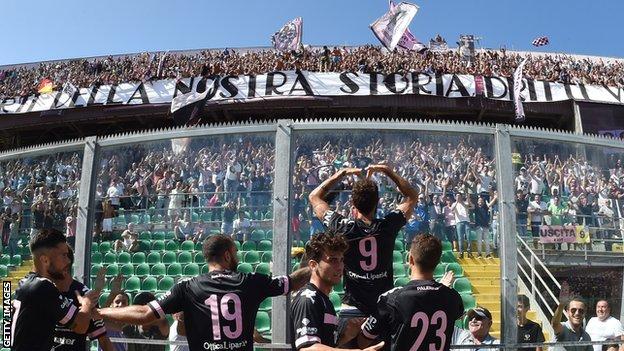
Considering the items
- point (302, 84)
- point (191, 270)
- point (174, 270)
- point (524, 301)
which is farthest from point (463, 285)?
point (302, 84)

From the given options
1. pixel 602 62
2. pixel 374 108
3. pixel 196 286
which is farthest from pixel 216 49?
pixel 196 286

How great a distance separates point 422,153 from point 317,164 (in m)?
0.88

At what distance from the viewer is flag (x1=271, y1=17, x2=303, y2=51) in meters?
26.7

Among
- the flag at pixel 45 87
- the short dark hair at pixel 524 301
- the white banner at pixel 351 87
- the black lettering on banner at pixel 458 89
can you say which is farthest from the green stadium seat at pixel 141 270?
the flag at pixel 45 87

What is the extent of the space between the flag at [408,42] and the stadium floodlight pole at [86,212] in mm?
21746

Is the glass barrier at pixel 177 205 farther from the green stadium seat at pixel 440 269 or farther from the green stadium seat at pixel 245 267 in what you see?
the green stadium seat at pixel 440 269

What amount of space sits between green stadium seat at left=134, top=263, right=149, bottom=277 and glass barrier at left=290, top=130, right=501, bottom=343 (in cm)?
134

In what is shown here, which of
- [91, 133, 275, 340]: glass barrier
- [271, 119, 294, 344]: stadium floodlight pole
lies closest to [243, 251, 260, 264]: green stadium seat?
[91, 133, 275, 340]: glass barrier

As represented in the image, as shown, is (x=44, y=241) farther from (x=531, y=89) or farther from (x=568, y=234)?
(x=531, y=89)

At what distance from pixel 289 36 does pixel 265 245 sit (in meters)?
23.2

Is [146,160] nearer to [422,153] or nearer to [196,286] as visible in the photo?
[196,286]

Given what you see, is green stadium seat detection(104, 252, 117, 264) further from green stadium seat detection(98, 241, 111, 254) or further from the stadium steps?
the stadium steps

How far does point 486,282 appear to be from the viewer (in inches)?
182

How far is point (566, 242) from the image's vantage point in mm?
4883
